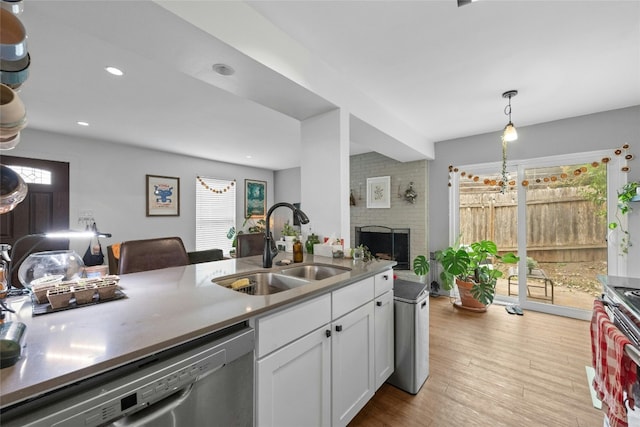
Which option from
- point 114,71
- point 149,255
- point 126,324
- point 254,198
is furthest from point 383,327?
point 254,198

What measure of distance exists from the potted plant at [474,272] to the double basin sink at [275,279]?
94.3 inches

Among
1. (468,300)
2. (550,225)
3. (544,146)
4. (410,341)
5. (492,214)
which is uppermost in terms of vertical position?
(544,146)

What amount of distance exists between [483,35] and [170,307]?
7.94ft

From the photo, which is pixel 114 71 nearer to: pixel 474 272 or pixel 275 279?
Answer: pixel 275 279

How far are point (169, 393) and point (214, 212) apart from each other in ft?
17.1

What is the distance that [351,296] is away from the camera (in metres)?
1.55

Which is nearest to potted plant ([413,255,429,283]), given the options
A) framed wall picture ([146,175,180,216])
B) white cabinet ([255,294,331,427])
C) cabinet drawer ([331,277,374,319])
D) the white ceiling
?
the white ceiling

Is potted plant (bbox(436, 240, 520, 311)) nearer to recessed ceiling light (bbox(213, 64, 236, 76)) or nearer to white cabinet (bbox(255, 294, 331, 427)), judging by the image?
white cabinet (bbox(255, 294, 331, 427))

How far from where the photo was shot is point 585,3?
151 centimetres

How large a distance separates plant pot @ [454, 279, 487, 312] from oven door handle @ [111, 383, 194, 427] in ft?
11.9

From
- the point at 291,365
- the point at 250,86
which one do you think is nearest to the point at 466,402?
the point at 291,365

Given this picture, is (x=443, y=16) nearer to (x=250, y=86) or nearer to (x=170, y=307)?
(x=250, y=86)

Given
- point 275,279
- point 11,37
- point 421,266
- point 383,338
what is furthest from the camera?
point 421,266

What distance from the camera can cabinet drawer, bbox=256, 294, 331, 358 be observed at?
105 centimetres
